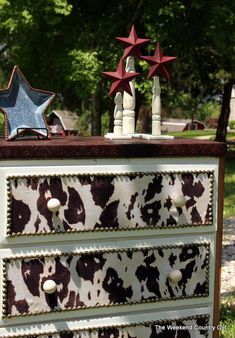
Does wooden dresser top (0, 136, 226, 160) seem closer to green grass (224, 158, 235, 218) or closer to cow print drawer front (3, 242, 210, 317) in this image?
cow print drawer front (3, 242, 210, 317)

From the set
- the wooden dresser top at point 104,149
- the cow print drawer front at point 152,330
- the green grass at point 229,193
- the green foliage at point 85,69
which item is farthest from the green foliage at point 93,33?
the cow print drawer front at point 152,330

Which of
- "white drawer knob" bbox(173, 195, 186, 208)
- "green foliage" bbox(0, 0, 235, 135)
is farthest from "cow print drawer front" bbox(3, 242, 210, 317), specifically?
"green foliage" bbox(0, 0, 235, 135)

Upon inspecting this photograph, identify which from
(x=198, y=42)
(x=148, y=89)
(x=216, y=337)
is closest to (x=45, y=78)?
(x=148, y=89)

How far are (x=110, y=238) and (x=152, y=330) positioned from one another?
590 millimetres

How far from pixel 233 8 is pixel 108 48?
3.15 meters

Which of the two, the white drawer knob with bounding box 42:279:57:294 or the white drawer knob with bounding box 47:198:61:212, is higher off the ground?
the white drawer knob with bounding box 47:198:61:212

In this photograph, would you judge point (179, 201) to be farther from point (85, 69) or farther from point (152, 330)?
point (85, 69)

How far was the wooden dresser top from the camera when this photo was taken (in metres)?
2.77

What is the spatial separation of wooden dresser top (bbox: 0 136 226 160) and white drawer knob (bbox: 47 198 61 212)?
0.22 meters

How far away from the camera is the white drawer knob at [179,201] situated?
120 inches

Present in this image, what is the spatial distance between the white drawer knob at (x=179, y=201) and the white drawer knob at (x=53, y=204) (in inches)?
24.9

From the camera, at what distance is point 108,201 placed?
297 cm

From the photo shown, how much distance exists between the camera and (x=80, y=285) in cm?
298

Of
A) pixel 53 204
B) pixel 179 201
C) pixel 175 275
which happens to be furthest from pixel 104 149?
pixel 175 275
